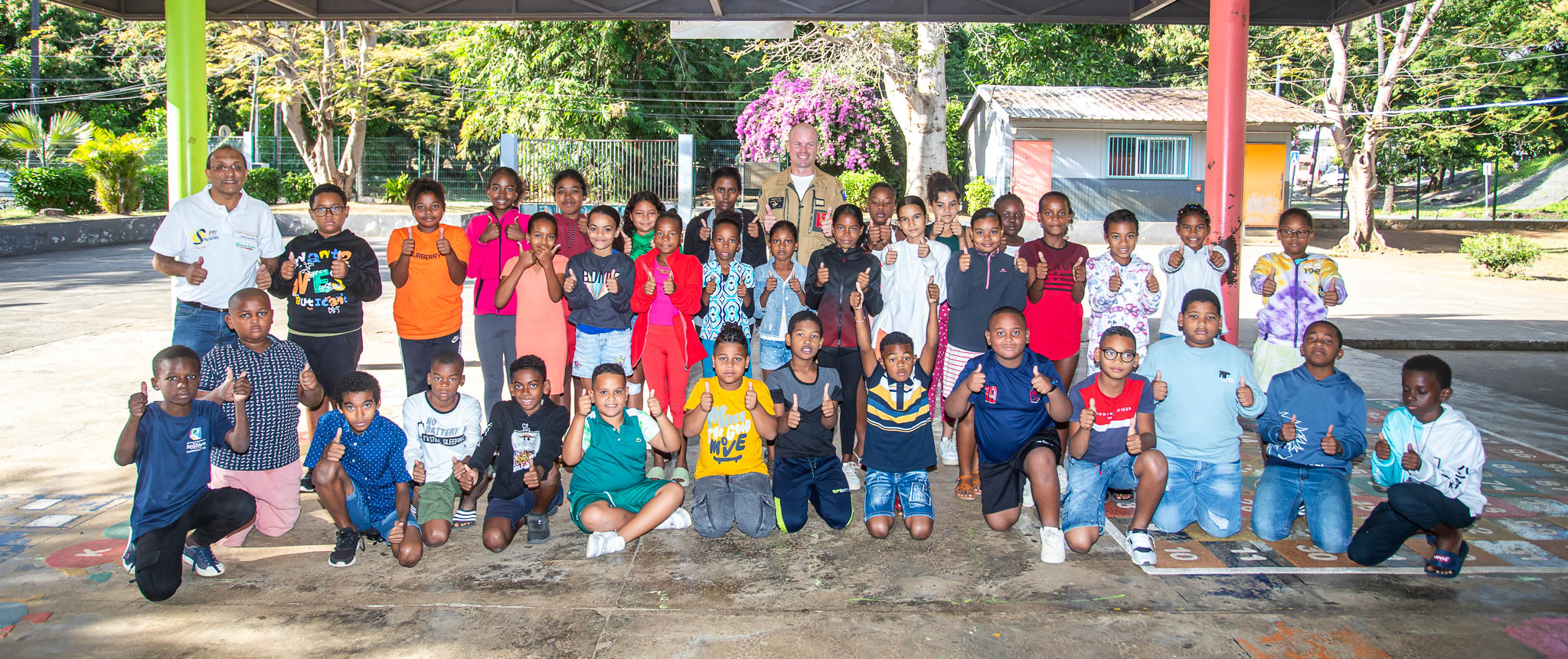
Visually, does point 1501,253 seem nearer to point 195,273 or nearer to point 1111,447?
point 1111,447

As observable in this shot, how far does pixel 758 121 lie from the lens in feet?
74.3

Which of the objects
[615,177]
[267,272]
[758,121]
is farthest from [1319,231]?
[267,272]

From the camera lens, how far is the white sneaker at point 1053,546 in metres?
4.12

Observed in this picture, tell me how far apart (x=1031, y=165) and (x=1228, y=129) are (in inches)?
691

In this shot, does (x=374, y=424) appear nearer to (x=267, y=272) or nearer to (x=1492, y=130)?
(x=267, y=272)

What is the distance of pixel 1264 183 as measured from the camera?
24.3 metres

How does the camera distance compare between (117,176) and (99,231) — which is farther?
(117,176)

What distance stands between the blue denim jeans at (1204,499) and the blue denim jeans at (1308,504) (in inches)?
4.3

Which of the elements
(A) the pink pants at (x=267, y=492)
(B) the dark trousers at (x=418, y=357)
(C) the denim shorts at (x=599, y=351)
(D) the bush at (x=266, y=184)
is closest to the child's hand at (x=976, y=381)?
(C) the denim shorts at (x=599, y=351)

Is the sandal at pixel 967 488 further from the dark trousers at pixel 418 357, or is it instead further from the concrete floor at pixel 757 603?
the dark trousers at pixel 418 357

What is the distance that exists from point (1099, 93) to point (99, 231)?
70.5ft

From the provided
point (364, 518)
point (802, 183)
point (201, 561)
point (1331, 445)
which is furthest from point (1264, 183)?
point (201, 561)

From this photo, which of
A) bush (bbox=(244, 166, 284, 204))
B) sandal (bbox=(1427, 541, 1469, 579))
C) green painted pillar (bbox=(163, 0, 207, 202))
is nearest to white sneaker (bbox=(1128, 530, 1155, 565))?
sandal (bbox=(1427, 541, 1469, 579))

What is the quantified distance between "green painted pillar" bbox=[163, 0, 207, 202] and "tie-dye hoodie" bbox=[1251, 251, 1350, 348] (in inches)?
237
